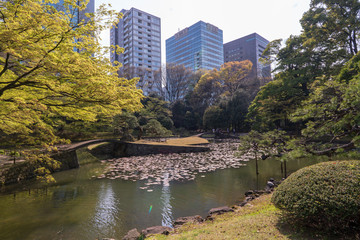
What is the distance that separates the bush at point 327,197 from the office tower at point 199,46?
7089 centimetres

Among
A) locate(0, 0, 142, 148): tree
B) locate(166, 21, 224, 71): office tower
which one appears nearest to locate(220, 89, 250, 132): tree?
locate(0, 0, 142, 148): tree

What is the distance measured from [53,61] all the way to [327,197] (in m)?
5.31

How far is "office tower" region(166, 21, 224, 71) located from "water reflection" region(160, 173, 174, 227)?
67816 mm

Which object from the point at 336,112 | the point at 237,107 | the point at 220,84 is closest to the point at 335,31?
the point at 237,107

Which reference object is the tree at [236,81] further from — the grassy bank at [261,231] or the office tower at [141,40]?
the grassy bank at [261,231]

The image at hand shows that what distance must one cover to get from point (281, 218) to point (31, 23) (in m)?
5.72

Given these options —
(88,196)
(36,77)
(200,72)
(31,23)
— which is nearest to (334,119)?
(31,23)

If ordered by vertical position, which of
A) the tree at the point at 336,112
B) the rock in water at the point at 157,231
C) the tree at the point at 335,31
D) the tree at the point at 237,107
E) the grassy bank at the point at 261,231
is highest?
the tree at the point at 335,31

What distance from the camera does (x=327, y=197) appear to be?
8.71 feet

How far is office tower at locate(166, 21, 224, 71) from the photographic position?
7081cm

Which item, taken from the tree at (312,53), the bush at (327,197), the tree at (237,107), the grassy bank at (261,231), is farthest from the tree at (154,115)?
the bush at (327,197)

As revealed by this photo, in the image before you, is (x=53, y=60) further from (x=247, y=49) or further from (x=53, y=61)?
(x=247, y=49)

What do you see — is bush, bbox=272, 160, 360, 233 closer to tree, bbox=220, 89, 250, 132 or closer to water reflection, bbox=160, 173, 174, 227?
water reflection, bbox=160, 173, 174, 227

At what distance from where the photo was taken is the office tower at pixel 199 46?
70812 mm
